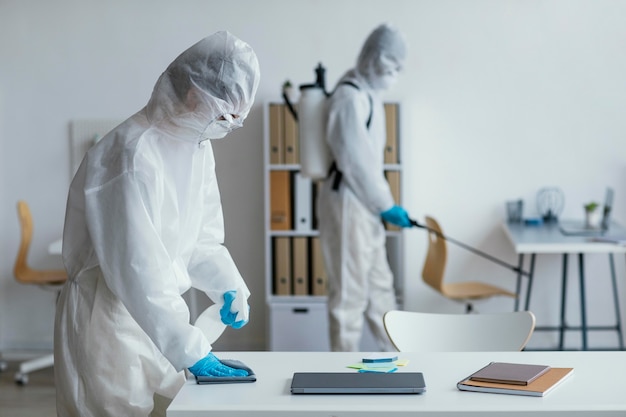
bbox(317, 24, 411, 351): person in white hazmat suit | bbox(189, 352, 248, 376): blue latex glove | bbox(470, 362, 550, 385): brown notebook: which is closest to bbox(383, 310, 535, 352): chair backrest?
bbox(470, 362, 550, 385): brown notebook

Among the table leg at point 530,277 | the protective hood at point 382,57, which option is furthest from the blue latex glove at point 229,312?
the table leg at point 530,277

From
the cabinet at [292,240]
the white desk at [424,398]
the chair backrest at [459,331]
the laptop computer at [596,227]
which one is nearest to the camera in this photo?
the white desk at [424,398]

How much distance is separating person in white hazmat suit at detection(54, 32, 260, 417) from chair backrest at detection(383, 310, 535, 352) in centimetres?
82

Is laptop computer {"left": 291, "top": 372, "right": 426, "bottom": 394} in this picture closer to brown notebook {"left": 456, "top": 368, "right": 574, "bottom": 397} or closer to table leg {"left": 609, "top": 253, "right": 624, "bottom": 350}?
brown notebook {"left": 456, "top": 368, "right": 574, "bottom": 397}

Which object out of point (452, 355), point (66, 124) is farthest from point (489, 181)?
point (452, 355)

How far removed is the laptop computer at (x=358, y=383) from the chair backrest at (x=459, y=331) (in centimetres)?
68

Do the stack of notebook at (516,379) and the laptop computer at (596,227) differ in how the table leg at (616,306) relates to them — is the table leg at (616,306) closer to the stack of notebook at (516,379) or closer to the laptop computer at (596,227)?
the laptop computer at (596,227)

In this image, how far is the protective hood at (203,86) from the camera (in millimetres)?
2250

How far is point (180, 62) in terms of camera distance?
228cm

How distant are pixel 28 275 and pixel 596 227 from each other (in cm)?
305

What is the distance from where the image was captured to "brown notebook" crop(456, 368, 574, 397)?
2.08 meters

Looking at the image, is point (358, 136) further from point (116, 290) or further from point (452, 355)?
point (116, 290)

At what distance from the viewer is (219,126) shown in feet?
7.54

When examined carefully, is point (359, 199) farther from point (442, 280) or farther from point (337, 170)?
point (442, 280)
